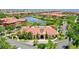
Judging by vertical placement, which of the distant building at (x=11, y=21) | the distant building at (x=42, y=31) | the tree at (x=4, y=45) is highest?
the distant building at (x=11, y=21)

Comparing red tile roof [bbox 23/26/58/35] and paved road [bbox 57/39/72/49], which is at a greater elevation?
red tile roof [bbox 23/26/58/35]

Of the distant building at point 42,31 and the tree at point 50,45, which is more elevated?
the distant building at point 42,31

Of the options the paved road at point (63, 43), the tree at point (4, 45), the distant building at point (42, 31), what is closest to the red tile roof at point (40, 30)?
the distant building at point (42, 31)

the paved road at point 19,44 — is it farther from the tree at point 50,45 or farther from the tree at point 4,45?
the tree at point 50,45

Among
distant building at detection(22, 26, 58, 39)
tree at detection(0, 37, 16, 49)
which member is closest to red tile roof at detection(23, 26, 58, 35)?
distant building at detection(22, 26, 58, 39)

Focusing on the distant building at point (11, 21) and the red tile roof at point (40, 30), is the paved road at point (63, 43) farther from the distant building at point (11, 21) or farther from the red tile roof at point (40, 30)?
the distant building at point (11, 21)

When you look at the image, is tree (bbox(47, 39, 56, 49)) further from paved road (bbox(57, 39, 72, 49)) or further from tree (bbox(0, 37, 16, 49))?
tree (bbox(0, 37, 16, 49))

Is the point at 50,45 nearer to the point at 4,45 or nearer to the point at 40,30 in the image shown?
the point at 40,30

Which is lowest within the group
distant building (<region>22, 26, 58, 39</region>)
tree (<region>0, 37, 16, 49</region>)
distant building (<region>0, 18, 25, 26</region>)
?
tree (<region>0, 37, 16, 49</region>)

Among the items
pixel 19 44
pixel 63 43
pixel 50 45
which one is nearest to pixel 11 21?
pixel 19 44
